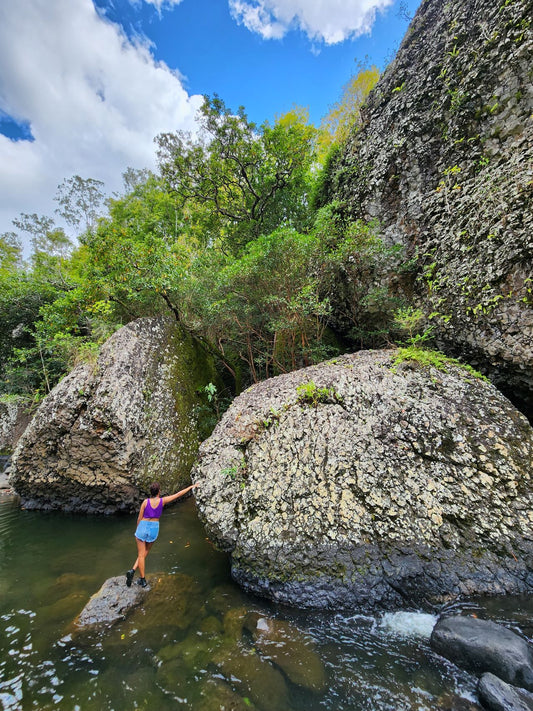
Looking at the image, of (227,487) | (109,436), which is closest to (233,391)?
(109,436)

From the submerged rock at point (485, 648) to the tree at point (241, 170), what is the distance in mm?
14975

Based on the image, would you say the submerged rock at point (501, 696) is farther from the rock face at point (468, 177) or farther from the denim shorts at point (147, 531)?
the rock face at point (468, 177)

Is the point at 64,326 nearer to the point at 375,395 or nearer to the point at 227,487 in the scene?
the point at 227,487

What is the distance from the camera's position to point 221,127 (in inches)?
493

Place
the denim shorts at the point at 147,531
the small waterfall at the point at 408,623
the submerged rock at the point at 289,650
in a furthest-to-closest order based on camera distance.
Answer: the denim shorts at the point at 147,531, the small waterfall at the point at 408,623, the submerged rock at the point at 289,650

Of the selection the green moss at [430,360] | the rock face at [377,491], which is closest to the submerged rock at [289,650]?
the rock face at [377,491]

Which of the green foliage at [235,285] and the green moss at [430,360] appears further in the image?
the green foliage at [235,285]

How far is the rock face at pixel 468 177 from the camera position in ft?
16.9

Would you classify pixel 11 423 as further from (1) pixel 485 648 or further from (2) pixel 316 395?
(1) pixel 485 648

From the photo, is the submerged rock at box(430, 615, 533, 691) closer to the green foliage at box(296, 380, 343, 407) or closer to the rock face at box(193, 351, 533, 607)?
the rock face at box(193, 351, 533, 607)

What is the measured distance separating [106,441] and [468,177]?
10.2 meters

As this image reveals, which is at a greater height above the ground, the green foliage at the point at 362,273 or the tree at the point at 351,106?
the tree at the point at 351,106

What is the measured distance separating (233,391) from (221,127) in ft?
39.3

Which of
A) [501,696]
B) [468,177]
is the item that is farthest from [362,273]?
[501,696]
